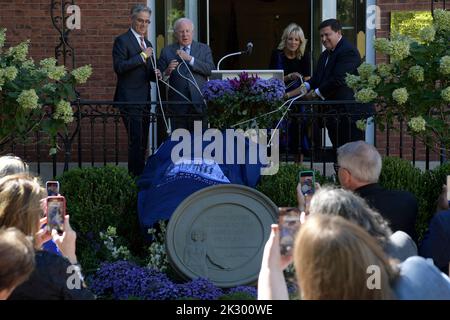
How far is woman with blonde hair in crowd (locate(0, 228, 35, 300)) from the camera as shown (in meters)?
3.18

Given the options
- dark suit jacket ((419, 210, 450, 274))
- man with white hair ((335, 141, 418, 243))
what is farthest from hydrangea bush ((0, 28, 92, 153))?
dark suit jacket ((419, 210, 450, 274))

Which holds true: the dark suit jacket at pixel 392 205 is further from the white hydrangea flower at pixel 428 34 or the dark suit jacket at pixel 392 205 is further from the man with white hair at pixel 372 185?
the white hydrangea flower at pixel 428 34

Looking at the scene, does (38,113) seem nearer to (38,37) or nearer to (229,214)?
(229,214)

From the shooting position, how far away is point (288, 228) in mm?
3805

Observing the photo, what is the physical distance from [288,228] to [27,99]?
3605mm

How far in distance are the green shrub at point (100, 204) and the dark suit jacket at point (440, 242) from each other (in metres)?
2.95

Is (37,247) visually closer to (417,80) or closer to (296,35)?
(417,80)

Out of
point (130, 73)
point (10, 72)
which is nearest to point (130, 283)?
point (10, 72)

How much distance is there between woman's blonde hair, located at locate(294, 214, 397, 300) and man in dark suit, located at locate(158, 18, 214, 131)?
17.4 feet

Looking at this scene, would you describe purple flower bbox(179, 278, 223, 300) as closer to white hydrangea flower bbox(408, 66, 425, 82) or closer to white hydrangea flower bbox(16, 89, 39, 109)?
white hydrangea flower bbox(16, 89, 39, 109)

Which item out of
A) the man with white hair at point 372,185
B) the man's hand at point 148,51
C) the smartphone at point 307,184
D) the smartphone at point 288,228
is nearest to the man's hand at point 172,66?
the man's hand at point 148,51

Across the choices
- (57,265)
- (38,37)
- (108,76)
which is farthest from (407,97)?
→ (38,37)
